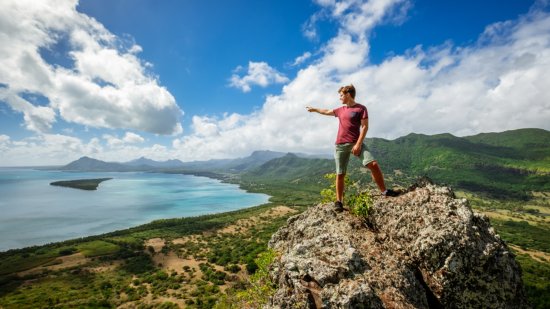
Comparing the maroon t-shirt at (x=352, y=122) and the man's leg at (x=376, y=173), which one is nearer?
the man's leg at (x=376, y=173)

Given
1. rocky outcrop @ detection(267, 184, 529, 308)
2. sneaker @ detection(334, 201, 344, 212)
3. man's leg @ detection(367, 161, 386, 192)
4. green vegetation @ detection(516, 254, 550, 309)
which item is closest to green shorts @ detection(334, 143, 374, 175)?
man's leg @ detection(367, 161, 386, 192)

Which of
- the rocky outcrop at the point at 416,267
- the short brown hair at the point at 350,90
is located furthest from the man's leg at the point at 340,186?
the short brown hair at the point at 350,90

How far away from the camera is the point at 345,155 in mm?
7895

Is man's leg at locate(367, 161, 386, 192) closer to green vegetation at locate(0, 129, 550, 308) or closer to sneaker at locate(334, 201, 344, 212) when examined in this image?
green vegetation at locate(0, 129, 550, 308)

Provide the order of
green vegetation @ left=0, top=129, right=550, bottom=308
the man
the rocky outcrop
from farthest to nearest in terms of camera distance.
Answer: green vegetation @ left=0, top=129, right=550, bottom=308 < the man < the rocky outcrop

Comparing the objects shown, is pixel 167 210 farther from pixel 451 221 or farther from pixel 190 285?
pixel 451 221

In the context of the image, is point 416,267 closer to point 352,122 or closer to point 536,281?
point 352,122

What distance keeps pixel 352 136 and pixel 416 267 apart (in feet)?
11.8

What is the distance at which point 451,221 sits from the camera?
6.04 m

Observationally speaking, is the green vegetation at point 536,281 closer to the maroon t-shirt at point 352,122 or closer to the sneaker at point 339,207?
the sneaker at point 339,207

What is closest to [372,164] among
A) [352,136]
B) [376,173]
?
[376,173]

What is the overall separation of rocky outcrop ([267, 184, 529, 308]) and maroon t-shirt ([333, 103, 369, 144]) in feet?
7.83

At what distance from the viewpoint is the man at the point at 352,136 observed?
7.49 metres

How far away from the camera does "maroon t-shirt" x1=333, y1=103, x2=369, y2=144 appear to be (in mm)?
7598
